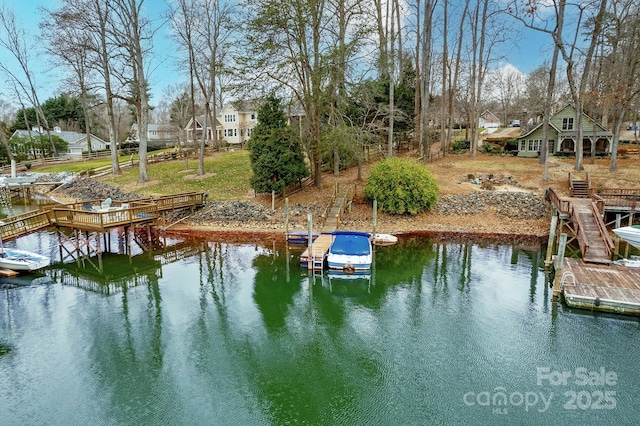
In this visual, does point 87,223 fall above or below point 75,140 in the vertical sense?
below

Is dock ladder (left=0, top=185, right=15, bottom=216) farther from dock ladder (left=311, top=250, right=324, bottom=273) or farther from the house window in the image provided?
the house window

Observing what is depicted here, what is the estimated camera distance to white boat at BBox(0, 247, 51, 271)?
60.2 feet

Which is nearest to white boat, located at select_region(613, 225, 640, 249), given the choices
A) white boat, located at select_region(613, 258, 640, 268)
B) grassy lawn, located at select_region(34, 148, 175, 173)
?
white boat, located at select_region(613, 258, 640, 268)

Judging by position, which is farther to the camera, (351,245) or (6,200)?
(6,200)

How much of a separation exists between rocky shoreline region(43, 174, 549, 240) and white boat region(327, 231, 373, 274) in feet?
16.9

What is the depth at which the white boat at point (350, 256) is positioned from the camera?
61.7 feet

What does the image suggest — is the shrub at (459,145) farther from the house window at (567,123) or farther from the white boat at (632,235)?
the white boat at (632,235)

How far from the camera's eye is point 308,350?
12.8 meters

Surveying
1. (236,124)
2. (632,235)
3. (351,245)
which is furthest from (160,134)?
(632,235)

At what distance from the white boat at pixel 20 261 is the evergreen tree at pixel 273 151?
45.2ft

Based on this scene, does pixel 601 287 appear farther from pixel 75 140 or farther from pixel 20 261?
pixel 75 140

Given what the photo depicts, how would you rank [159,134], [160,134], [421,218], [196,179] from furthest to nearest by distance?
[159,134]
[160,134]
[196,179]
[421,218]

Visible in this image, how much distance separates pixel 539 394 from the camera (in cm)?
1058

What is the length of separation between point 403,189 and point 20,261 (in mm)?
21284
